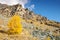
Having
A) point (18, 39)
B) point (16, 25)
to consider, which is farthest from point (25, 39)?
point (16, 25)

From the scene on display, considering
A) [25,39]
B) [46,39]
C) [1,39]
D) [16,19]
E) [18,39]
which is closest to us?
[1,39]

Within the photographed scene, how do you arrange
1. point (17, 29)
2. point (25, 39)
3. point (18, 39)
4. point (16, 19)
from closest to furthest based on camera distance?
point (18, 39) < point (25, 39) < point (17, 29) < point (16, 19)

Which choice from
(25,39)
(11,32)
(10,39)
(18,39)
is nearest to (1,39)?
(10,39)

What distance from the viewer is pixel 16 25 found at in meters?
58.0

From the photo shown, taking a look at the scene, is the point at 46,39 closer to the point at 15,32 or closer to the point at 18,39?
the point at 15,32

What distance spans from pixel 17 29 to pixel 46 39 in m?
20.2

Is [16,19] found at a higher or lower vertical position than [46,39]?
higher

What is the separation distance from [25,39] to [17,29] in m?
9.13

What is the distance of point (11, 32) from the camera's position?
2046 inches

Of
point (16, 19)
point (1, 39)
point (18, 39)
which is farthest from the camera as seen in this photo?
point (16, 19)

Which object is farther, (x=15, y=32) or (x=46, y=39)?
(x=46, y=39)

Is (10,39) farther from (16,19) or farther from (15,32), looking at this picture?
(16,19)

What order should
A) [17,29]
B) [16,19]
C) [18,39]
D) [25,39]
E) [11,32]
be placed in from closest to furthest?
[18,39] → [25,39] → [11,32] → [17,29] → [16,19]

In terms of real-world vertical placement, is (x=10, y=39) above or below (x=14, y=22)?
below
